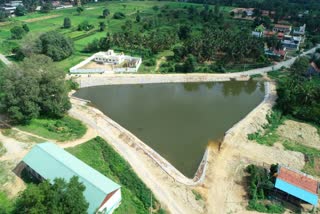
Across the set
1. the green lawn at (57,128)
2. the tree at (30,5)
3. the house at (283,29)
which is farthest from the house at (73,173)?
the tree at (30,5)

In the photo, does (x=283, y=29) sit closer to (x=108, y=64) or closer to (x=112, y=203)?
(x=108, y=64)

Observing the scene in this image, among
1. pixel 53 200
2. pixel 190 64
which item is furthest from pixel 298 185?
pixel 190 64

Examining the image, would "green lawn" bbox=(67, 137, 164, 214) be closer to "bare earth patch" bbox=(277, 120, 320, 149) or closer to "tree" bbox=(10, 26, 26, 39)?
"bare earth patch" bbox=(277, 120, 320, 149)

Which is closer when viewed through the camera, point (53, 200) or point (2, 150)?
point (53, 200)

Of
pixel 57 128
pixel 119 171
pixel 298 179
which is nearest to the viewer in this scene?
pixel 298 179

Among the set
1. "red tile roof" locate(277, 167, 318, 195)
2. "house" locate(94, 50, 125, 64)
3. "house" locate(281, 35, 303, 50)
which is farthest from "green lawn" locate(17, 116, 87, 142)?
"house" locate(281, 35, 303, 50)

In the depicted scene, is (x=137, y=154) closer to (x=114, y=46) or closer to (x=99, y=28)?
(x=114, y=46)
